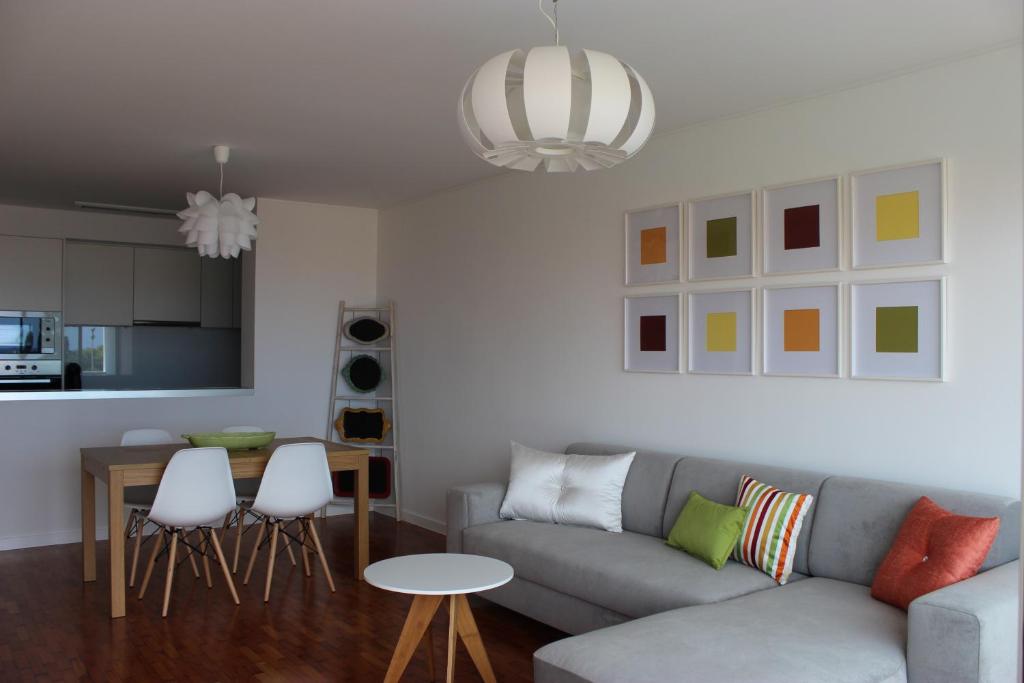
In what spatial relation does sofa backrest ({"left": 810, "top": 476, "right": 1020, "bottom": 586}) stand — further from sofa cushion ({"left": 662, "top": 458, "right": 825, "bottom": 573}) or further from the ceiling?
the ceiling

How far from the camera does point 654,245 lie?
4629 mm

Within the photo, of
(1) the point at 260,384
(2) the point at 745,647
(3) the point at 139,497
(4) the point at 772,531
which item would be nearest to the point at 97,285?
(1) the point at 260,384

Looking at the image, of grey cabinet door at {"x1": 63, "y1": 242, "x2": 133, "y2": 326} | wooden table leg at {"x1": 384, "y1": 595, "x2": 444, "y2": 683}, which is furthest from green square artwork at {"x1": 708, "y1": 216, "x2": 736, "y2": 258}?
grey cabinet door at {"x1": 63, "y1": 242, "x2": 133, "y2": 326}

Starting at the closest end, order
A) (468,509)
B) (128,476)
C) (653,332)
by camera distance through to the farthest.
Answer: (128,476) < (468,509) < (653,332)

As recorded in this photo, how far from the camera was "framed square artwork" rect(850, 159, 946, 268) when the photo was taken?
136 inches

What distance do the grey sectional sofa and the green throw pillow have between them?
0.06 metres

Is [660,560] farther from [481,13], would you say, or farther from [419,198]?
[419,198]

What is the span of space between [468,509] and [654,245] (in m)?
1.75

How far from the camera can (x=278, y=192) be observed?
21.3ft

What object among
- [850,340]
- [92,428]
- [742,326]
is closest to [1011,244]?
[850,340]

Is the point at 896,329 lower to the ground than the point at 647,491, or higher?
higher

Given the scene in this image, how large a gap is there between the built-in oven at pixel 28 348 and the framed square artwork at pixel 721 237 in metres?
5.46

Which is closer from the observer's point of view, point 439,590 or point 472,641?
point 439,590

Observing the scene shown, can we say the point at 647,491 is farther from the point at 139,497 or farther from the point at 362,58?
the point at 139,497
